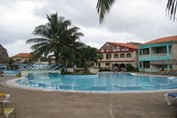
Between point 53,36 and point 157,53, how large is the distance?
1905 centimetres

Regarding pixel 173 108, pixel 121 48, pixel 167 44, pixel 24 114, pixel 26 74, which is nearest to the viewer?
pixel 24 114

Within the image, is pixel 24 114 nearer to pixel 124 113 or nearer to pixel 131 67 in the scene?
pixel 124 113

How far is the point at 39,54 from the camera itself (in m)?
33.0

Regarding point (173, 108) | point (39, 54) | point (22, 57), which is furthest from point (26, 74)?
point (22, 57)

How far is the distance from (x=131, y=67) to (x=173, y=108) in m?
39.4

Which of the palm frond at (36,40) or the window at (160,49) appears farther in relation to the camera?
the window at (160,49)

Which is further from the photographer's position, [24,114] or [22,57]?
[22,57]

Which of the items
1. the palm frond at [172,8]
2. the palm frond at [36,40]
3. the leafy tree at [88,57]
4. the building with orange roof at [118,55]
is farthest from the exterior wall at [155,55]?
the palm frond at [172,8]

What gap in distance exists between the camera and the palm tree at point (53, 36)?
3325 centimetres

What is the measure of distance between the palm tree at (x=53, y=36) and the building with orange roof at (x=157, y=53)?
13754 millimetres

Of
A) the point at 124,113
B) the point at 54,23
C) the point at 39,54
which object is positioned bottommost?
the point at 124,113

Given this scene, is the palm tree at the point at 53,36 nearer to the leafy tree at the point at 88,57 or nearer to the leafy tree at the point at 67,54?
the leafy tree at the point at 67,54

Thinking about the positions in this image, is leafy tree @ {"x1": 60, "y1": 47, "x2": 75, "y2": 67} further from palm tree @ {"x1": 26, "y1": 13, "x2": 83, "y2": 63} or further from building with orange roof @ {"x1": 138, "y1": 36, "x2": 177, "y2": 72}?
building with orange roof @ {"x1": 138, "y1": 36, "x2": 177, "y2": 72}

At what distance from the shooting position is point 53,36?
111ft
